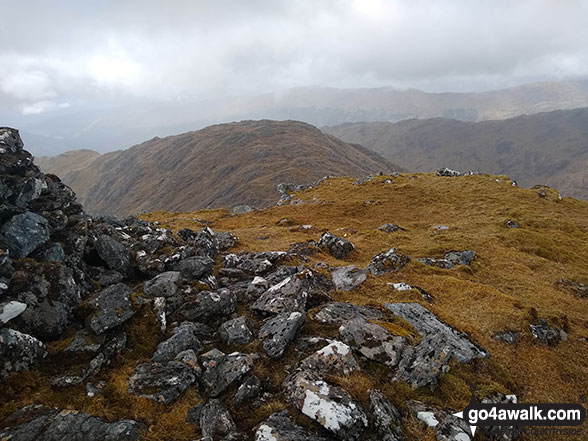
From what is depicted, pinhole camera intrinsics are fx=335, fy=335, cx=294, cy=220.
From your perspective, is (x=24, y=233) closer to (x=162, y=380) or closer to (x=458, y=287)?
(x=162, y=380)

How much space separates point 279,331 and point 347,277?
43.6ft

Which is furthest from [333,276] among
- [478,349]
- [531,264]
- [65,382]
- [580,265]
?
[580,265]

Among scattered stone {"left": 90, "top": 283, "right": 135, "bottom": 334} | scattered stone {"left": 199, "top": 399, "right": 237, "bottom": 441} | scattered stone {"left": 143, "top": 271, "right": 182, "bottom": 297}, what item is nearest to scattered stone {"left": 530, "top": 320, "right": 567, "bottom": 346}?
scattered stone {"left": 199, "top": 399, "right": 237, "bottom": 441}

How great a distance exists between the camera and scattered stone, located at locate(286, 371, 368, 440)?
37.5ft

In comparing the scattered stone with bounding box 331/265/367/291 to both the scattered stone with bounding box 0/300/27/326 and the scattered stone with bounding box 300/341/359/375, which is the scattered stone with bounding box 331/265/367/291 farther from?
the scattered stone with bounding box 0/300/27/326

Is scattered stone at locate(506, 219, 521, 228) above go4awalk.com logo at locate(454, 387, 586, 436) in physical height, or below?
below

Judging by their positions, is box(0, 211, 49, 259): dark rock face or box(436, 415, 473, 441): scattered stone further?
box(0, 211, 49, 259): dark rock face

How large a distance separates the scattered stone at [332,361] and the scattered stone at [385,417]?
1.68 m

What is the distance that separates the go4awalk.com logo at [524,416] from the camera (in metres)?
13.5

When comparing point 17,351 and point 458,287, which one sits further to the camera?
point 458,287

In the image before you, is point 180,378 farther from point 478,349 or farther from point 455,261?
point 455,261

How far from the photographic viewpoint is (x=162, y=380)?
13305 mm

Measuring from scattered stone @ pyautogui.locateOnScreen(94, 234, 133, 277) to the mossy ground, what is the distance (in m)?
6.85

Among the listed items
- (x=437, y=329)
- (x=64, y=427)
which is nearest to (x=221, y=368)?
(x=64, y=427)
